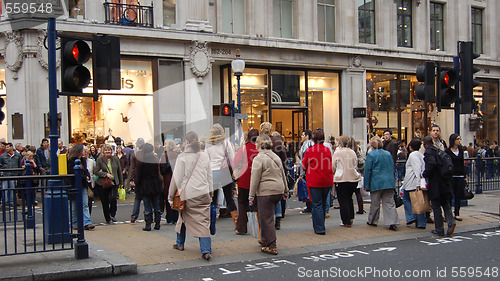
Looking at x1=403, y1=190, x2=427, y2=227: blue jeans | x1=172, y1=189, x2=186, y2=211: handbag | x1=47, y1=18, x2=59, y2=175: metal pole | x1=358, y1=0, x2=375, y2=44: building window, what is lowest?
x1=403, y1=190, x2=427, y2=227: blue jeans

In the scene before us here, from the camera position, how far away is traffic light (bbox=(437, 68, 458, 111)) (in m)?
11.8

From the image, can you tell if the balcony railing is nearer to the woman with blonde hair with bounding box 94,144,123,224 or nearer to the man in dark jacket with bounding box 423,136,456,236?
the woman with blonde hair with bounding box 94,144,123,224

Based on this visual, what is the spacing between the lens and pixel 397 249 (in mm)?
8789

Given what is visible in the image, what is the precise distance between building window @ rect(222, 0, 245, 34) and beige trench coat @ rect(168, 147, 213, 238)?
16.9 metres

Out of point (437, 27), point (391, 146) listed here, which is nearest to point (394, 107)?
point (437, 27)

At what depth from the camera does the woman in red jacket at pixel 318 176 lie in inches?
386

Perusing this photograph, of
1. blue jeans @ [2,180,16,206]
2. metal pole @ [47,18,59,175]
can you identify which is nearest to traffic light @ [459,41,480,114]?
metal pole @ [47,18,59,175]

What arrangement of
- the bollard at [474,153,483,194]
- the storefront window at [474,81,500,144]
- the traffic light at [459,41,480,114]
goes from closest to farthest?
the traffic light at [459,41,480,114], the bollard at [474,153,483,194], the storefront window at [474,81,500,144]

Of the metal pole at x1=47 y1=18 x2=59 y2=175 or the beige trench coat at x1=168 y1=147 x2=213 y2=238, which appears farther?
the metal pole at x1=47 y1=18 x2=59 y2=175

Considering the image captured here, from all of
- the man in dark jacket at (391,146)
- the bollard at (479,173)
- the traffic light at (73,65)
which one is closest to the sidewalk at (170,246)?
the man in dark jacket at (391,146)

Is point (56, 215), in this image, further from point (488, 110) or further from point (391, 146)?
point (488, 110)

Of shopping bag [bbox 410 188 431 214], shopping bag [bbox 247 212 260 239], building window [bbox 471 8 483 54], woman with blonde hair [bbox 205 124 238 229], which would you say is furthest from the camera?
building window [bbox 471 8 483 54]

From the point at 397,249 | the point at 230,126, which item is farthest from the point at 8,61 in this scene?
the point at 397,249

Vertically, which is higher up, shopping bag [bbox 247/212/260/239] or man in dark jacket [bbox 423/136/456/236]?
man in dark jacket [bbox 423/136/456/236]
